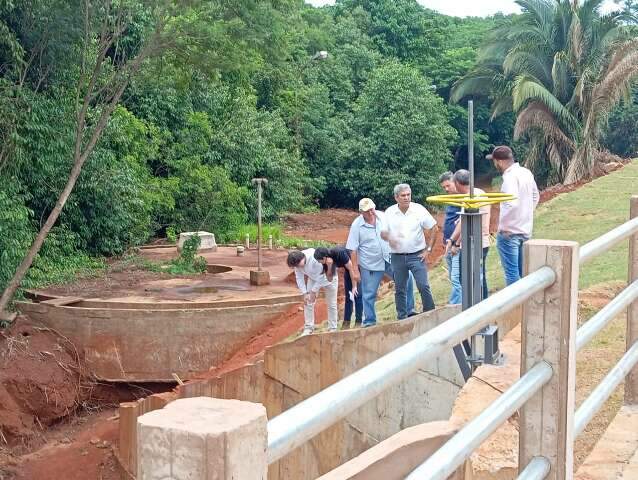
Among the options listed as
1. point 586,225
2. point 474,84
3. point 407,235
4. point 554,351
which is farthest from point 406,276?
point 474,84

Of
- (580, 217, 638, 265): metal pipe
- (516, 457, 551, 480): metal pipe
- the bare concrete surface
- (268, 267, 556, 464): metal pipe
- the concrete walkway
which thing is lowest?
the concrete walkway

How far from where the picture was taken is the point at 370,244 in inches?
418

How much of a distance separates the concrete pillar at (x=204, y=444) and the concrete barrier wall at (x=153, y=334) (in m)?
17.3

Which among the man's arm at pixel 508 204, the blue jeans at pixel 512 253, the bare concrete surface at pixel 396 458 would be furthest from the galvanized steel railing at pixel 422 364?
the blue jeans at pixel 512 253

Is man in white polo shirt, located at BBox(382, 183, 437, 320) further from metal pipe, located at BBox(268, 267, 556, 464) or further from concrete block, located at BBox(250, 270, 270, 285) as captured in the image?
concrete block, located at BBox(250, 270, 270, 285)

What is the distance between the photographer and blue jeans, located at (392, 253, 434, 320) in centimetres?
981

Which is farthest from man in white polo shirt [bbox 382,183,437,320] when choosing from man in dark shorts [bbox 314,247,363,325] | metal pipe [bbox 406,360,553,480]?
metal pipe [bbox 406,360,553,480]

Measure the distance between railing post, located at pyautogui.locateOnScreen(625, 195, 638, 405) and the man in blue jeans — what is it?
3.89 m

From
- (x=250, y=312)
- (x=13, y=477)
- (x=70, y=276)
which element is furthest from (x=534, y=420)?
(x=70, y=276)

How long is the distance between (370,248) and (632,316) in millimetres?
6349

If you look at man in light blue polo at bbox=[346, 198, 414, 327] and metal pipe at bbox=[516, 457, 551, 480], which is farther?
man in light blue polo at bbox=[346, 198, 414, 327]

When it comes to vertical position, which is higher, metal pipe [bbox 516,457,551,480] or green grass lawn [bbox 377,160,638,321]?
metal pipe [bbox 516,457,551,480]

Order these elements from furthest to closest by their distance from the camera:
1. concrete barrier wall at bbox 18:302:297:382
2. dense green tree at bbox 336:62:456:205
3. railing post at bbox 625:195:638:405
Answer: dense green tree at bbox 336:62:456:205 < concrete barrier wall at bbox 18:302:297:382 < railing post at bbox 625:195:638:405

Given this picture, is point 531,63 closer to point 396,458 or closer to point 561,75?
point 561,75
